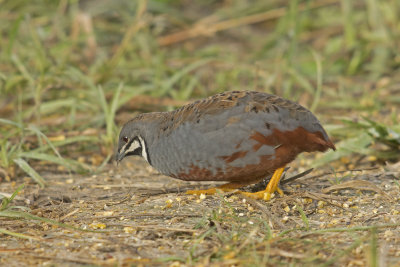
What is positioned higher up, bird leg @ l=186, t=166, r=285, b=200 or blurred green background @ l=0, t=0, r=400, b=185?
blurred green background @ l=0, t=0, r=400, b=185

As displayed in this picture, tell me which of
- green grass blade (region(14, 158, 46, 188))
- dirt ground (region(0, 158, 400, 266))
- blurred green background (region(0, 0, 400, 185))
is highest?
blurred green background (region(0, 0, 400, 185))

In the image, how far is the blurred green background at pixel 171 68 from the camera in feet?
19.0

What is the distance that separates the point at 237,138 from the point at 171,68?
3.95 meters

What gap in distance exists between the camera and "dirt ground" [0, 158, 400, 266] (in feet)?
11.0

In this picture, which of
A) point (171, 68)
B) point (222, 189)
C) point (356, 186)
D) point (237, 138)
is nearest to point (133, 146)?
point (222, 189)

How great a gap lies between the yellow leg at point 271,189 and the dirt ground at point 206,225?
2.8 inches

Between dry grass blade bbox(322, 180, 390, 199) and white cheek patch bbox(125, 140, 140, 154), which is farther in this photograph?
white cheek patch bbox(125, 140, 140, 154)

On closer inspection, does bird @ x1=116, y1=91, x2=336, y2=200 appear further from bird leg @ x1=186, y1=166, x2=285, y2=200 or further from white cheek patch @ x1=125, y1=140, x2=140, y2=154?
white cheek patch @ x1=125, y1=140, x2=140, y2=154

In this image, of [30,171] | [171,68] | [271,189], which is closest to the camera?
[271,189]

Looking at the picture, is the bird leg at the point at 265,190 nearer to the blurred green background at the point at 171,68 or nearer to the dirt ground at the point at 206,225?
the dirt ground at the point at 206,225

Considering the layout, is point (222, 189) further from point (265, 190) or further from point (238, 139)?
point (238, 139)

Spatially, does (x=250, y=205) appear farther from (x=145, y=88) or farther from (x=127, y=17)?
(x=127, y=17)

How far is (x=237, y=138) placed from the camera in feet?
13.5

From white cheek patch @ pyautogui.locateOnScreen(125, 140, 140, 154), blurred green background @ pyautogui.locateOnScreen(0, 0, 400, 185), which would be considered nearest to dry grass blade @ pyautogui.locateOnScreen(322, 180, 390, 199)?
blurred green background @ pyautogui.locateOnScreen(0, 0, 400, 185)
